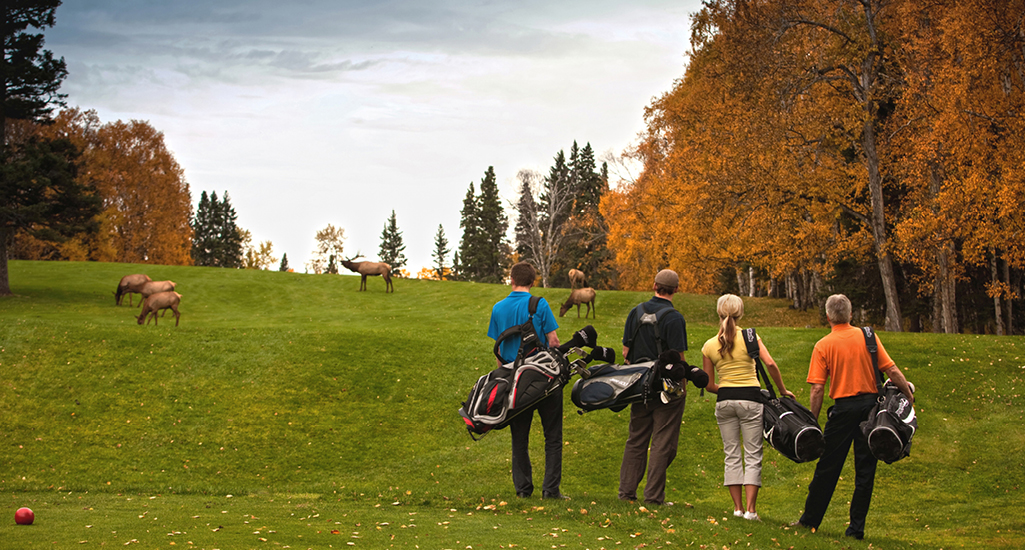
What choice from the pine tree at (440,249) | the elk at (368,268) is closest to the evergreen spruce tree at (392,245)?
the pine tree at (440,249)

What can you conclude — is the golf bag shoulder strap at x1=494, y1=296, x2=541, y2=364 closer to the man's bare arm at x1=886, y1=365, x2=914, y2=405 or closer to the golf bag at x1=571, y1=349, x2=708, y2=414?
the golf bag at x1=571, y1=349, x2=708, y2=414

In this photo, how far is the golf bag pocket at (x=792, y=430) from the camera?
6590 millimetres

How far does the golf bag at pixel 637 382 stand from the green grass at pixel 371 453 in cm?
113

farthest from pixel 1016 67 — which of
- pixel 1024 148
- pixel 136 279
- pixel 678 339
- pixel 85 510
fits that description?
pixel 136 279

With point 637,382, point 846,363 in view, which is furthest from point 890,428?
point 637,382

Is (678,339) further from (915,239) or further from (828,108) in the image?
(828,108)

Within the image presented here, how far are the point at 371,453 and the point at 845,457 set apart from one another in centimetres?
896

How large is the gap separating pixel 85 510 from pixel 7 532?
6.09 feet

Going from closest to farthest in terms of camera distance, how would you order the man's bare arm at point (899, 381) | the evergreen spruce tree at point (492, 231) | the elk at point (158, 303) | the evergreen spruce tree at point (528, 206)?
the man's bare arm at point (899, 381) < the elk at point (158, 303) < the evergreen spruce tree at point (528, 206) < the evergreen spruce tree at point (492, 231)

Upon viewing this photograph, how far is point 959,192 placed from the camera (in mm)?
18938

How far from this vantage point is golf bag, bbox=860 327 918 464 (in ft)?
20.8

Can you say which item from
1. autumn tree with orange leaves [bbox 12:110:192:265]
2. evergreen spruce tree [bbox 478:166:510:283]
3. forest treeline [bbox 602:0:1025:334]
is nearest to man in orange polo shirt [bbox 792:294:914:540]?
forest treeline [bbox 602:0:1025:334]

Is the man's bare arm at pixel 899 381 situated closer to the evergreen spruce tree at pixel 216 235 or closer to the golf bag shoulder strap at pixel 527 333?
the golf bag shoulder strap at pixel 527 333

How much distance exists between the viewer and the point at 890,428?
633 centimetres
